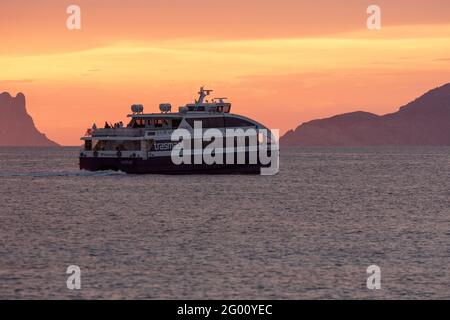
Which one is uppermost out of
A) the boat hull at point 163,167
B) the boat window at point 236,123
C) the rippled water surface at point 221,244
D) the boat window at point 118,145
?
the boat window at point 236,123

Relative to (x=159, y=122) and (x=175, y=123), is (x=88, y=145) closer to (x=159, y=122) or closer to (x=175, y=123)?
(x=159, y=122)

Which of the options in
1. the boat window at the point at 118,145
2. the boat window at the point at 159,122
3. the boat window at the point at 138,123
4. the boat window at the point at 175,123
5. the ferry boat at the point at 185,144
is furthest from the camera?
the boat window at the point at 138,123

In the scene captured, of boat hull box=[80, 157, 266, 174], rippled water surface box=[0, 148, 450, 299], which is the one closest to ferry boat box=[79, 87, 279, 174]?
boat hull box=[80, 157, 266, 174]

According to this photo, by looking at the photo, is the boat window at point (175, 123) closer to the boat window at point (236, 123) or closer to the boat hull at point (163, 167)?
the boat hull at point (163, 167)

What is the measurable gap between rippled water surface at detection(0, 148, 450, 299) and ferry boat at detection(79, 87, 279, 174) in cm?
1378

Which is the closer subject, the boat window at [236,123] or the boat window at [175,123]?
the boat window at [236,123]

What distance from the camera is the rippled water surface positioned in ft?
99.9

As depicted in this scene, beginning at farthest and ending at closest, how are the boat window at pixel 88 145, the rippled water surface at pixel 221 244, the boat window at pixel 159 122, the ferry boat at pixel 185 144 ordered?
A: the boat window at pixel 159 122
the boat window at pixel 88 145
the ferry boat at pixel 185 144
the rippled water surface at pixel 221 244

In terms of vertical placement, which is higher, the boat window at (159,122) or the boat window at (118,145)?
the boat window at (159,122)

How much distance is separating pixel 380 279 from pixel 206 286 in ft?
22.3

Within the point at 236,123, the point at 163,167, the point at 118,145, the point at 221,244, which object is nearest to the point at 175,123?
the point at 163,167

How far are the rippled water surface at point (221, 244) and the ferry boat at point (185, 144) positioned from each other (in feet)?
Answer: 45.2

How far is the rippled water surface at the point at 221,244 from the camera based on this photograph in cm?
3045

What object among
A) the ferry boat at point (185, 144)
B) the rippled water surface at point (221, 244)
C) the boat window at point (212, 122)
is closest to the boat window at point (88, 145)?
the ferry boat at point (185, 144)
